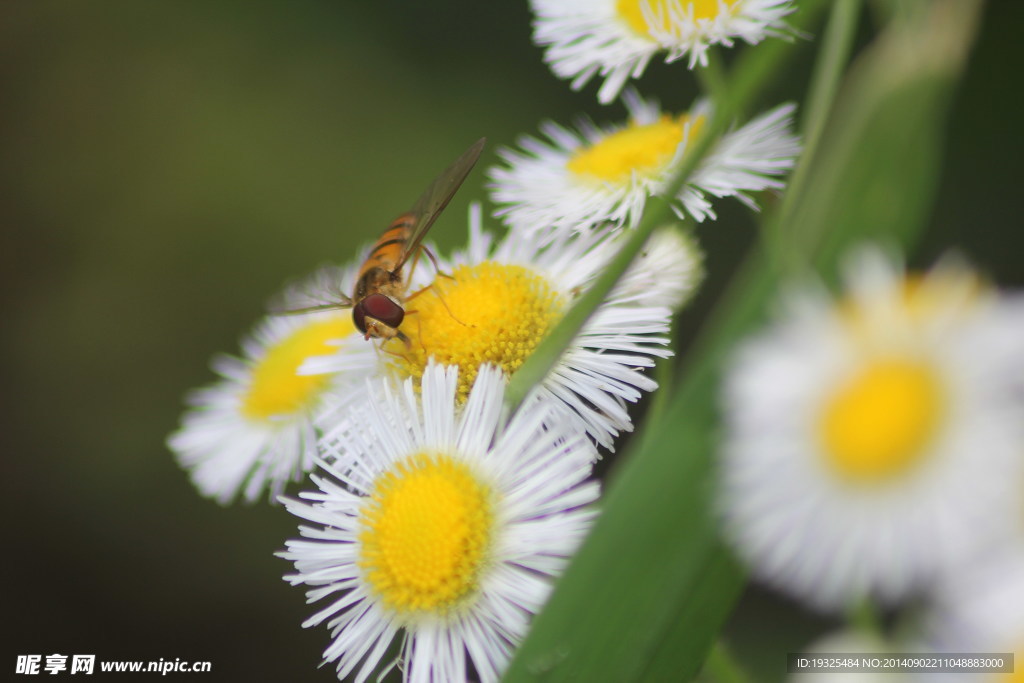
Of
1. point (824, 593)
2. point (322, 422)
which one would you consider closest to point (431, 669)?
point (322, 422)

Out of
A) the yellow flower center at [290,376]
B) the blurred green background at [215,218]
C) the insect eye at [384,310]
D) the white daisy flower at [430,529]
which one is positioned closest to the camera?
the white daisy flower at [430,529]

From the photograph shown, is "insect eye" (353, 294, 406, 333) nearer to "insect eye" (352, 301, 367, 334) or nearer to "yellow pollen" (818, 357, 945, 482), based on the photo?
"insect eye" (352, 301, 367, 334)

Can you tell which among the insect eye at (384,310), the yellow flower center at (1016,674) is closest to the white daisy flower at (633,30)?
the insect eye at (384,310)

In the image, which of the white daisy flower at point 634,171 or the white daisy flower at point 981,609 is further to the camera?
the white daisy flower at point 634,171

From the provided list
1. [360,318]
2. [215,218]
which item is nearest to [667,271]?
[360,318]

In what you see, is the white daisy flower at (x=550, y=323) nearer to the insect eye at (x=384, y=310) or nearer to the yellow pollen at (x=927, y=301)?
the insect eye at (x=384, y=310)

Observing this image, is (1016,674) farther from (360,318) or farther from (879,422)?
(360,318)

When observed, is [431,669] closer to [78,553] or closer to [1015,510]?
[1015,510]
